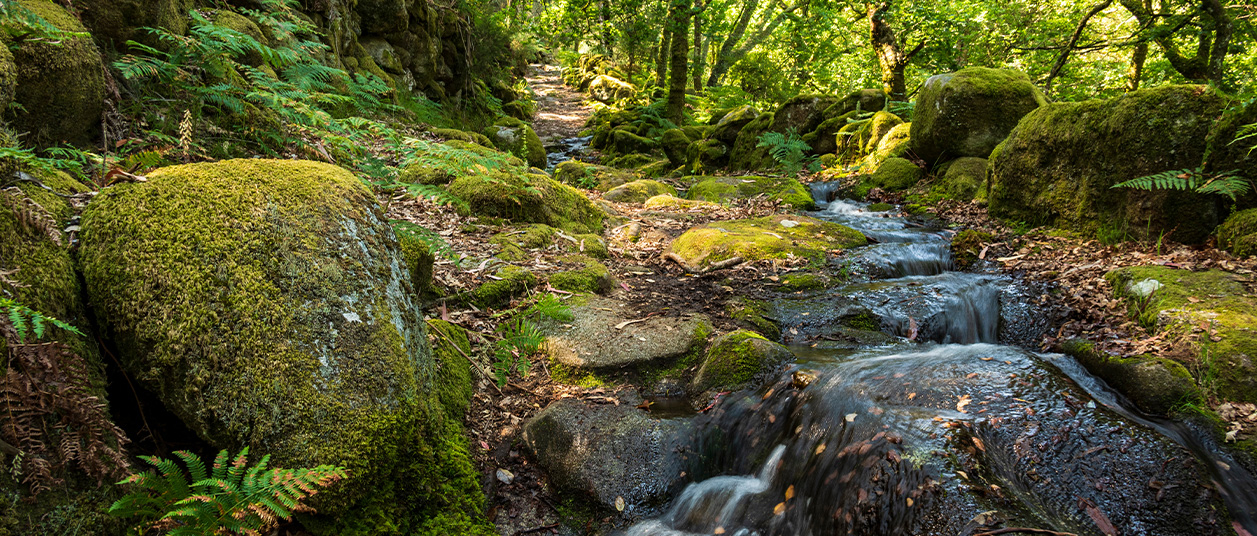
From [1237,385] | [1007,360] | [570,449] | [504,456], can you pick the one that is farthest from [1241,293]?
[504,456]

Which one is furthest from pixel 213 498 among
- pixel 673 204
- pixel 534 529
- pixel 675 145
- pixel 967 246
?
pixel 675 145

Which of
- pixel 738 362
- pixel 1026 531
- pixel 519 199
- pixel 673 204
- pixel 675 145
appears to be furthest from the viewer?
pixel 675 145

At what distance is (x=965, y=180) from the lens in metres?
7.73

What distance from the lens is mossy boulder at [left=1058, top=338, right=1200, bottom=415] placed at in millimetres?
2982

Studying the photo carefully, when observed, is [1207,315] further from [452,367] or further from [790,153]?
[790,153]

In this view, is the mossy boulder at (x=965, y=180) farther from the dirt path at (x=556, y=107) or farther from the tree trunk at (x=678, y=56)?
the dirt path at (x=556, y=107)

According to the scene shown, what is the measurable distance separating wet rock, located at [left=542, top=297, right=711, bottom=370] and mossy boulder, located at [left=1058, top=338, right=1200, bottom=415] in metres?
2.42

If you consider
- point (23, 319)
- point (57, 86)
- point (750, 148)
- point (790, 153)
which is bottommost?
point (750, 148)

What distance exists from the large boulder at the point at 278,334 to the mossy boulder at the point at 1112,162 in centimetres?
599

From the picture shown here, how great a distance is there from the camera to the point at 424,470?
7.79 feet

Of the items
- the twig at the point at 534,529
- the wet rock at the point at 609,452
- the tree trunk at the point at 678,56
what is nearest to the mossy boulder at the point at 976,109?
the tree trunk at the point at 678,56

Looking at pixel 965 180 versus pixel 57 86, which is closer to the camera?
pixel 57 86

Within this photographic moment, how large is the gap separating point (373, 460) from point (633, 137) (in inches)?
522

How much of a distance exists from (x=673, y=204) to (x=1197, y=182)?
5.39m
